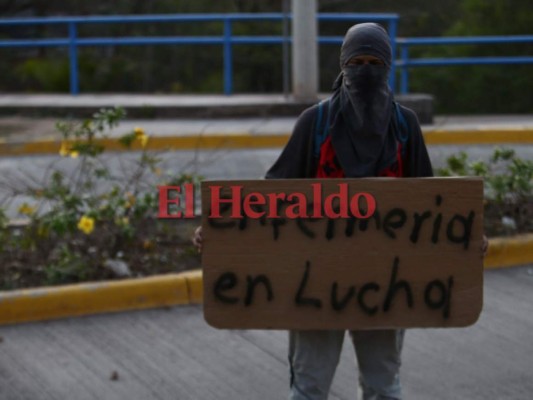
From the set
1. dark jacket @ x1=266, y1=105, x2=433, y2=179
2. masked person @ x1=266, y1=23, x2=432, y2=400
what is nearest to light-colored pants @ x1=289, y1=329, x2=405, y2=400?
masked person @ x1=266, y1=23, x2=432, y2=400

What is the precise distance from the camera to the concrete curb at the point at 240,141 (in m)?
12.1

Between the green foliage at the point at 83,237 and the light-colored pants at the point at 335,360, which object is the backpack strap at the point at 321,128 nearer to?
the light-colored pants at the point at 335,360

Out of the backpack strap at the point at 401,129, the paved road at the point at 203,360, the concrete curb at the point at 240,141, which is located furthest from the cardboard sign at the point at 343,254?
the concrete curb at the point at 240,141

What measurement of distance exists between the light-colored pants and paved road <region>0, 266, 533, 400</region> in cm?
122

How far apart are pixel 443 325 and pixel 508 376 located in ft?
5.90

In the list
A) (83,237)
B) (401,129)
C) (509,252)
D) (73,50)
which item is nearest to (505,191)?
(509,252)

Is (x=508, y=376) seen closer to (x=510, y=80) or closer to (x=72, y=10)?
(x=510, y=80)

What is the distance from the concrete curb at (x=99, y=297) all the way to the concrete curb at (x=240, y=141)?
5488 mm

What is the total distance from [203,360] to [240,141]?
22.5ft

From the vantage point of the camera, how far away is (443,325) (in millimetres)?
3637

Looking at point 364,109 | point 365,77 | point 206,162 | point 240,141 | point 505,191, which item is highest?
point 365,77

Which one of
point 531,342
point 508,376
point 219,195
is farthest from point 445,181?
point 531,342

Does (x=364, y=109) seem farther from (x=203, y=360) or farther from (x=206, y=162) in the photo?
(x=206, y=162)

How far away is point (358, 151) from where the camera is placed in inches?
147
